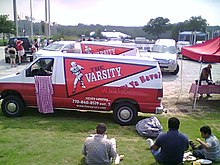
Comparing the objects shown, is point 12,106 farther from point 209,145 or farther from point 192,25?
point 192,25

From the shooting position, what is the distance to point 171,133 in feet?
20.6

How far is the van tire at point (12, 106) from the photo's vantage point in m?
10.1

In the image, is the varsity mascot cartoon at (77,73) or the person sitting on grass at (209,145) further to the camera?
the varsity mascot cartoon at (77,73)

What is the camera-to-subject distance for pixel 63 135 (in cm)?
852

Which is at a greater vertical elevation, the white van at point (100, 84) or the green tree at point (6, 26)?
the green tree at point (6, 26)

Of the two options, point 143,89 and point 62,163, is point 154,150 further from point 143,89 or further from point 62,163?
point 143,89

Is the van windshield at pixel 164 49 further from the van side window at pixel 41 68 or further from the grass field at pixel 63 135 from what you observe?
the van side window at pixel 41 68

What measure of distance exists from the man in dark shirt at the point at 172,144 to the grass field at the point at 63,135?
463 millimetres

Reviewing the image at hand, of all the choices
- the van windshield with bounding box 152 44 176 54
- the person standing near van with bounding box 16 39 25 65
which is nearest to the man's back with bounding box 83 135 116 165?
the van windshield with bounding box 152 44 176 54

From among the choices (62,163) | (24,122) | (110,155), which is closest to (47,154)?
(62,163)

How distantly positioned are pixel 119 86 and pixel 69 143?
2566 mm

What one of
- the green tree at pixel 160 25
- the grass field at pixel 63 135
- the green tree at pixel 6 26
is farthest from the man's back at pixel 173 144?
the green tree at pixel 160 25

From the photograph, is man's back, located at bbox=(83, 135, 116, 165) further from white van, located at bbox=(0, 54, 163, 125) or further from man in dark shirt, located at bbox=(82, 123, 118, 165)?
white van, located at bbox=(0, 54, 163, 125)

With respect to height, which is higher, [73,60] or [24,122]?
[73,60]
